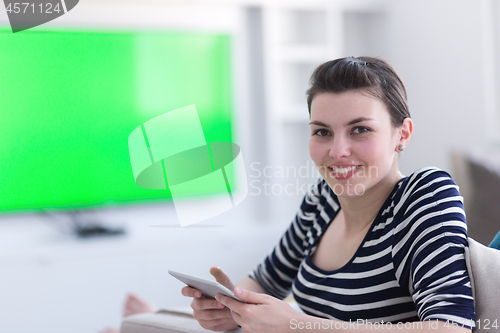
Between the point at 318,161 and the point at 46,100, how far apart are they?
225 cm

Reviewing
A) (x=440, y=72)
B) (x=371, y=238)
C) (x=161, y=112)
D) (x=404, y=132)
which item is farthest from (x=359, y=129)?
(x=440, y=72)

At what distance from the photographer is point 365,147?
995 mm

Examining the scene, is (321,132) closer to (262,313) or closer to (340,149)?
(340,149)

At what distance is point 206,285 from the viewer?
945mm

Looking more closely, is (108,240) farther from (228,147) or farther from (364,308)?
(364,308)

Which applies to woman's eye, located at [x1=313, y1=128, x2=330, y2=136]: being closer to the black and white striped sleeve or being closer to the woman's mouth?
the woman's mouth

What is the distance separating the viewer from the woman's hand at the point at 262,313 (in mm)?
877

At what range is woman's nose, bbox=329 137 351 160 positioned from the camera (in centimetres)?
99

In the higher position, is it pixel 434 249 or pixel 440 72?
pixel 440 72

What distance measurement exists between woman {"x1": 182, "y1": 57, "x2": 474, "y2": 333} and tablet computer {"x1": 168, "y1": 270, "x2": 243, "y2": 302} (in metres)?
0.02

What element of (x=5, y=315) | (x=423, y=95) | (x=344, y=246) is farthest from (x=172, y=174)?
(x=344, y=246)

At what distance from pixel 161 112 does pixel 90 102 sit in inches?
16.7
